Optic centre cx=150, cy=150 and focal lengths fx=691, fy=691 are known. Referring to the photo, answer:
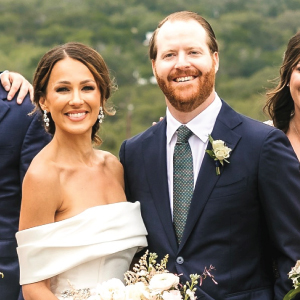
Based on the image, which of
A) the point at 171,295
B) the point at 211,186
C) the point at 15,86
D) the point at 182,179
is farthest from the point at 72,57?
the point at 171,295

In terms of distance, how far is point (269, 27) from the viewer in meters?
50.3

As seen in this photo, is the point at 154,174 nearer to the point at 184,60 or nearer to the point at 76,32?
the point at 184,60

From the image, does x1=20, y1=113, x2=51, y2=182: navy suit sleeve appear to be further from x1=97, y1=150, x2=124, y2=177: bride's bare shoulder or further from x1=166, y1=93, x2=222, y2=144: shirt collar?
x1=166, y1=93, x2=222, y2=144: shirt collar

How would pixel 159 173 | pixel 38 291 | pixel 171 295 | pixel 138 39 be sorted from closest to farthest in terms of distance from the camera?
pixel 171 295
pixel 38 291
pixel 159 173
pixel 138 39

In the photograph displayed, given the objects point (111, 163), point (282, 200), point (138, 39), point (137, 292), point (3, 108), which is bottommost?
point (137, 292)

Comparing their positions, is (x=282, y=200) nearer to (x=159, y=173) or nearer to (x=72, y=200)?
(x=159, y=173)

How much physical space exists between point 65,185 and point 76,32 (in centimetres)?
5314

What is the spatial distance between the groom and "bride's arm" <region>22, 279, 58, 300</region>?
0.76m

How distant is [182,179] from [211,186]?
0.77ft

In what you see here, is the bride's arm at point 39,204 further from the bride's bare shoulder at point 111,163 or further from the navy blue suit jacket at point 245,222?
the navy blue suit jacket at point 245,222

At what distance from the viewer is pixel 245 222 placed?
446 centimetres

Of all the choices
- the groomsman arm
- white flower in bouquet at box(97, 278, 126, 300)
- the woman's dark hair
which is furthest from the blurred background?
white flower in bouquet at box(97, 278, 126, 300)

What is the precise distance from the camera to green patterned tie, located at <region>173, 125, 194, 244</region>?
4586 millimetres

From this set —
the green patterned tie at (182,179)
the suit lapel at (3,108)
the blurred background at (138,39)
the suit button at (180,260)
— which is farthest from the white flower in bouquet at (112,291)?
the blurred background at (138,39)
